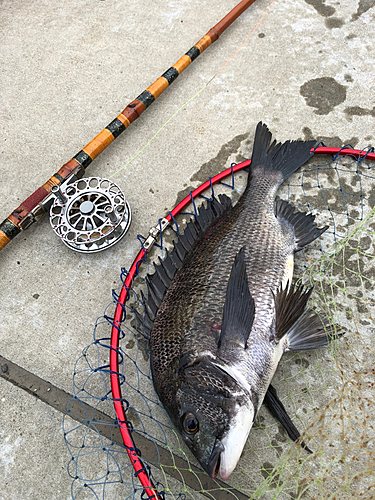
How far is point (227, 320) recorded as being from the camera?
202 centimetres

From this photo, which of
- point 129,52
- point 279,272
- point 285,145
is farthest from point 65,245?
point 129,52

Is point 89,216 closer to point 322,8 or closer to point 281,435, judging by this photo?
point 281,435

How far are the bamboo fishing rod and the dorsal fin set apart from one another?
1.07m

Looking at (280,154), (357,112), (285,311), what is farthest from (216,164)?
(285,311)

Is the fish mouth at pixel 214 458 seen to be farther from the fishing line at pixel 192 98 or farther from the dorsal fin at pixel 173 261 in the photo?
the fishing line at pixel 192 98

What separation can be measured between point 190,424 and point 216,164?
2.16 m

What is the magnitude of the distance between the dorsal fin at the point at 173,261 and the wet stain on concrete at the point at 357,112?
154cm

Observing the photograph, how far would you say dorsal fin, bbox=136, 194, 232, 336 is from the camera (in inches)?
91.9

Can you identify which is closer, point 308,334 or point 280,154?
point 308,334

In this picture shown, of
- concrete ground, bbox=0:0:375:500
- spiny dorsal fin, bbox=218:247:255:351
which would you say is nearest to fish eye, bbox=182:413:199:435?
spiny dorsal fin, bbox=218:247:255:351

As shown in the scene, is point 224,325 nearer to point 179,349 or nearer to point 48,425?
point 179,349

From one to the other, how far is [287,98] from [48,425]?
3.35 m

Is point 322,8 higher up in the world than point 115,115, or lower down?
lower down

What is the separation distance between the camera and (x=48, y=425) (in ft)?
8.21
